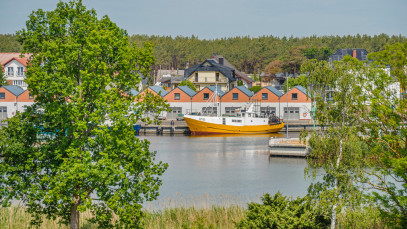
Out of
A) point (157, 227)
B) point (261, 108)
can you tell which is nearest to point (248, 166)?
point (157, 227)

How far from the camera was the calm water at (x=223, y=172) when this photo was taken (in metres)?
27.0

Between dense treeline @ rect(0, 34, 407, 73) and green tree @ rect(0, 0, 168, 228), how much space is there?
121 meters

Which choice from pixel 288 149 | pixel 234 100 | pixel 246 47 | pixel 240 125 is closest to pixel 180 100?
pixel 234 100

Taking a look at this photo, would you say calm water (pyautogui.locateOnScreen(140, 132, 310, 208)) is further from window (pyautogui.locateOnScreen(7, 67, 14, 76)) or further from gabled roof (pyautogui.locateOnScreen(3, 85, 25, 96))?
window (pyautogui.locateOnScreen(7, 67, 14, 76))

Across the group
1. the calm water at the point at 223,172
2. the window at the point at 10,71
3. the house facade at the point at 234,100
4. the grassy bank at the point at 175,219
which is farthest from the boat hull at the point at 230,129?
the grassy bank at the point at 175,219

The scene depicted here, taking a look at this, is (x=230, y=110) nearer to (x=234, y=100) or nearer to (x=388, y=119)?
(x=234, y=100)

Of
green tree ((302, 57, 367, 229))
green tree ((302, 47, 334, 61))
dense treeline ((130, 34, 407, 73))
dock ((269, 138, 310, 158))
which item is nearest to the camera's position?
green tree ((302, 57, 367, 229))

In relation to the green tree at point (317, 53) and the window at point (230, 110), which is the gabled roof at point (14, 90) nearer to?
the window at point (230, 110)

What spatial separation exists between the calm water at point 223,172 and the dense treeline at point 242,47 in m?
85.1

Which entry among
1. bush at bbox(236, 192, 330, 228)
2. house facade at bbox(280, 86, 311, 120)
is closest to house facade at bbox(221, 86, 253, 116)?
house facade at bbox(280, 86, 311, 120)

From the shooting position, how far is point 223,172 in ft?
117

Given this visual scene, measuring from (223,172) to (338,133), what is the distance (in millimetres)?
24316

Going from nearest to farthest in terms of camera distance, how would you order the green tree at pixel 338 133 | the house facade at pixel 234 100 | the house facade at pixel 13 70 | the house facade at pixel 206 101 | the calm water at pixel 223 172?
the green tree at pixel 338 133 → the calm water at pixel 223 172 → the house facade at pixel 206 101 → the house facade at pixel 234 100 → the house facade at pixel 13 70

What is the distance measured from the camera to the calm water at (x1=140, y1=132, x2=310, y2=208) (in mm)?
27045
